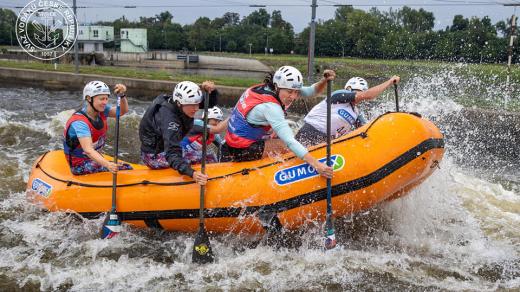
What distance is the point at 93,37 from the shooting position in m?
71.6

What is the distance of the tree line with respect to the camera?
27562 millimetres

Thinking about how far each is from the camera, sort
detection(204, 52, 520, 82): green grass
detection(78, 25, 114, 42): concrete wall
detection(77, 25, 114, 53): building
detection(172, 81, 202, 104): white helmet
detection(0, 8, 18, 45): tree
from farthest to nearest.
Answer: detection(0, 8, 18, 45): tree → detection(78, 25, 114, 42): concrete wall → detection(77, 25, 114, 53): building → detection(204, 52, 520, 82): green grass → detection(172, 81, 202, 104): white helmet

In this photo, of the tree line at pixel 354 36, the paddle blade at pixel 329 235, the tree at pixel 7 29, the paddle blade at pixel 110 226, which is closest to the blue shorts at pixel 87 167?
the paddle blade at pixel 110 226

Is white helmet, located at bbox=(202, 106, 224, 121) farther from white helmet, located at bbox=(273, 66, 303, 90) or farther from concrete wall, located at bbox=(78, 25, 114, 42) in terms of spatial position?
concrete wall, located at bbox=(78, 25, 114, 42)

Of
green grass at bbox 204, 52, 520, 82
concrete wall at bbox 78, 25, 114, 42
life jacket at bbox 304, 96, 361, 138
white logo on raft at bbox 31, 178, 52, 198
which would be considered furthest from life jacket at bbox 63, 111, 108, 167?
concrete wall at bbox 78, 25, 114, 42

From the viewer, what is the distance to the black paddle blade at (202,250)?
5.90 metres

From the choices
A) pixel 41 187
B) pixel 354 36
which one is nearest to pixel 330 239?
pixel 41 187

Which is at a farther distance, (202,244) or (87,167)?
(87,167)

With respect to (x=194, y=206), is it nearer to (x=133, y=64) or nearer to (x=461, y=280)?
(x=461, y=280)

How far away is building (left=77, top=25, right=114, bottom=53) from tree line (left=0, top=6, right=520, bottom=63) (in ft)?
72.8

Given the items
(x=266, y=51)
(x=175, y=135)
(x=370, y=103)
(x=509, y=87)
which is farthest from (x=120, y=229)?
(x=266, y=51)

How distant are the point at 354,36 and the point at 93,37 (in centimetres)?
3870

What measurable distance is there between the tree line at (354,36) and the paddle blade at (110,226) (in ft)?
55.8

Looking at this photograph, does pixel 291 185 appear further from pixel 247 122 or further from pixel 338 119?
pixel 338 119
